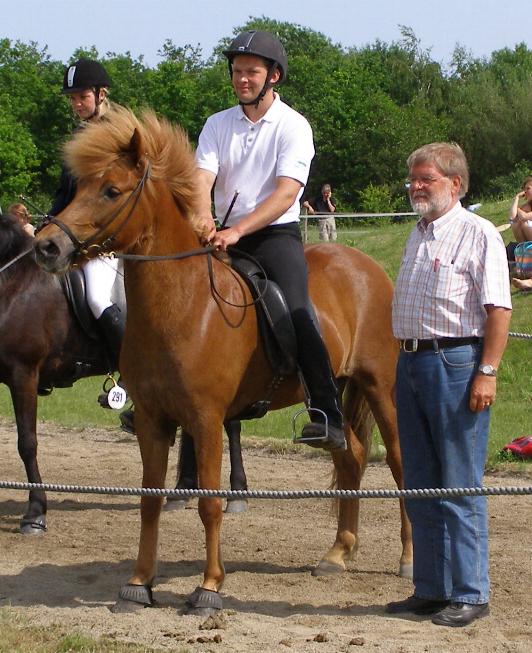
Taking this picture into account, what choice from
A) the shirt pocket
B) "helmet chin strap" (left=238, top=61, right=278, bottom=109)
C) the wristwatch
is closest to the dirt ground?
the wristwatch

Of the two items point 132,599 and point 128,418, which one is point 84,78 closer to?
point 128,418

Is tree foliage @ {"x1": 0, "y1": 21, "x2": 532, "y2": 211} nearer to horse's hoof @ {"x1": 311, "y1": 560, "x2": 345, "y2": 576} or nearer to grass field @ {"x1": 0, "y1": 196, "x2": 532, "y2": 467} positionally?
grass field @ {"x1": 0, "y1": 196, "x2": 532, "y2": 467}

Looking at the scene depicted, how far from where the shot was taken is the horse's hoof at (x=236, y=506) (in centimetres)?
890

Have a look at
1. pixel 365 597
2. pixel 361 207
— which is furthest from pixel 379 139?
pixel 365 597

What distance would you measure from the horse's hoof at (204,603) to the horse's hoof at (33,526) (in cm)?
249

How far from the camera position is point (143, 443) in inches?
247

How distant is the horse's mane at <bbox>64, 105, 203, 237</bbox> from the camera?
233 inches

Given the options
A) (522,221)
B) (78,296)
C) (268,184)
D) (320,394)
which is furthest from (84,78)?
(522,221)

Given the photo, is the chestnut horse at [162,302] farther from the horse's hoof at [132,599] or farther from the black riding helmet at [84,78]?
the black riding helmet at [84,78]

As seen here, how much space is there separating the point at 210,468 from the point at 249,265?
1.31m

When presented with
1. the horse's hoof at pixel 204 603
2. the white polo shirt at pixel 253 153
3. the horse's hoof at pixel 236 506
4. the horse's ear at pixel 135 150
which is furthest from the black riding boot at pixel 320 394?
the horse's hoof at pixel 236 506

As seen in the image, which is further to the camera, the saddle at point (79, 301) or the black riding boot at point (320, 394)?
the saddle at point (79, 301)

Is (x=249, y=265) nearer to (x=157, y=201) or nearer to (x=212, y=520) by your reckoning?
(x=157, y=201)

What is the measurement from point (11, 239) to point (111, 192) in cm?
312
